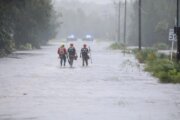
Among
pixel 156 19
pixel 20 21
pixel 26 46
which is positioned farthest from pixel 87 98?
pixel 156 19

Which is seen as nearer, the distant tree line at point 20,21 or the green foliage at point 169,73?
the green foliage at point 169,73

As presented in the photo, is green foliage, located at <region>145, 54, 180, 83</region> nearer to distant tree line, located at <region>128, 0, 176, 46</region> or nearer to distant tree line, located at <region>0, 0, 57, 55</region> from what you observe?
distant tree line, located at <region>0, 0, 57, 55</region>

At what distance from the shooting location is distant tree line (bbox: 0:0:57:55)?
226ft

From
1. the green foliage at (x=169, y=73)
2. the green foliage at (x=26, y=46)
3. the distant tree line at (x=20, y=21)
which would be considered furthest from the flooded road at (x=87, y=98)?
the green foliage at (x=26, y=46)

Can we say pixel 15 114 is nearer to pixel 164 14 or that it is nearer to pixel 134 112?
pixel 134 112

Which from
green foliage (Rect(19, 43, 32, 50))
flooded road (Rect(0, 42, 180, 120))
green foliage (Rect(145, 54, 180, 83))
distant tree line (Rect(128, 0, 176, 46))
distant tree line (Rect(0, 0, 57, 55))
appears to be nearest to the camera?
flooded road (Rect(0, 42, 180, 120))

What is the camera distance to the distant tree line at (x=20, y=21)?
69000 mm

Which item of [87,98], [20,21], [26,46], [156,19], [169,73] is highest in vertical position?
[156,19]

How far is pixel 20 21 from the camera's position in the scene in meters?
87.0

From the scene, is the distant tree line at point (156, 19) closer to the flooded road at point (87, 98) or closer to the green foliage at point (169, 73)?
the green foliage at point (169, 73)

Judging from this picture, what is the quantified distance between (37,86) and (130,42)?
100774 mm

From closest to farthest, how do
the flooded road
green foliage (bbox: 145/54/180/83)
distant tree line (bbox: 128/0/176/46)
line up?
the flooded road, green foliage (bbox: 145/54/180/83), distant tree line (bbox: 128/0/176/46)

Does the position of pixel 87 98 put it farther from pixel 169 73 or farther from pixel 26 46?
pixel 26 46

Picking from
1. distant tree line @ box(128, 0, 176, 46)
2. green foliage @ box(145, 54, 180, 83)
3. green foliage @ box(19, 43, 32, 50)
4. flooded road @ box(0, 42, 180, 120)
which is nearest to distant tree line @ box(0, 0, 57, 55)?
green foliage @ box(19, 43, 32, 50)
